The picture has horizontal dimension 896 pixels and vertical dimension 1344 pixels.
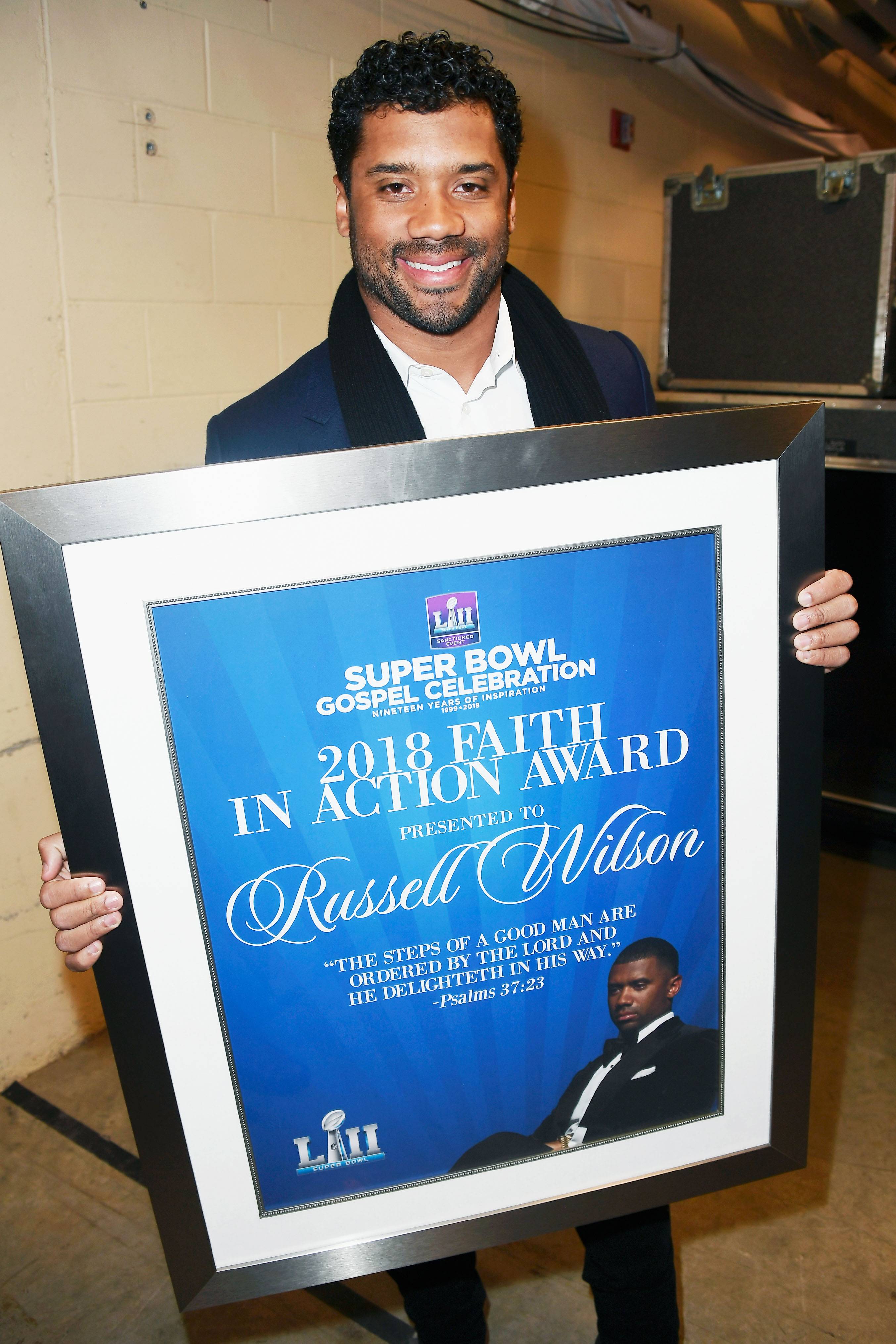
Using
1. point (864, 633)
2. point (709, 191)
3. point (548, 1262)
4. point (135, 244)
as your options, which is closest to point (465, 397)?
point (135, 244)

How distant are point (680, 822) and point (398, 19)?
2449 mm

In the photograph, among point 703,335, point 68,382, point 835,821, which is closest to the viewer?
point 68,382

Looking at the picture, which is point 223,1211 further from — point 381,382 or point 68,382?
point 68,382

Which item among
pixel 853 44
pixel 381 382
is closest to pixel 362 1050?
pixel 381 382

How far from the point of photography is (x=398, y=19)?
8.02 feet

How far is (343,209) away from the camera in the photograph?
50.0 inches

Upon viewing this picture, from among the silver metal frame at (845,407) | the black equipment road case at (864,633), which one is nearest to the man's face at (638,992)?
the silver metal frame at (845,407)

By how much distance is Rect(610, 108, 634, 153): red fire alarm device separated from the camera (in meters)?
3.31

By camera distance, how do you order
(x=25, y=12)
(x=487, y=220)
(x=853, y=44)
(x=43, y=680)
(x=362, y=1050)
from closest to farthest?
(x=43, y=680), (x=362, y=1050), (x=487, y=220), (x=25, y=12), (x=853, y=44)

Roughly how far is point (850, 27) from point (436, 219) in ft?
→ 11.7

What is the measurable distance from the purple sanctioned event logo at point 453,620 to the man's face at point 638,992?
34 cm

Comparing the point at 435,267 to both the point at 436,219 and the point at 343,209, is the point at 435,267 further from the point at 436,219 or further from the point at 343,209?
the point at 343,209

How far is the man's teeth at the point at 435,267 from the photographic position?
1.17 m

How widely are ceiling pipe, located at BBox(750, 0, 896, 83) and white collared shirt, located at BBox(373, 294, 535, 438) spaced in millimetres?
2585
